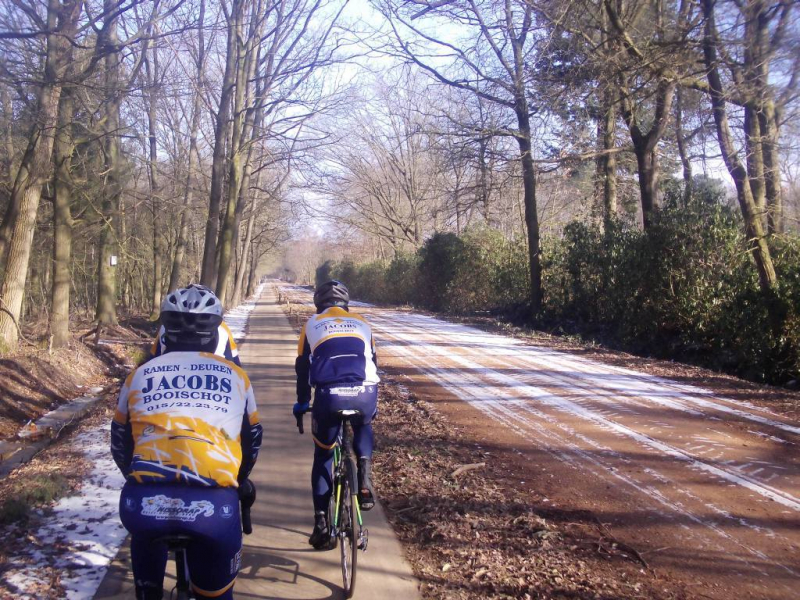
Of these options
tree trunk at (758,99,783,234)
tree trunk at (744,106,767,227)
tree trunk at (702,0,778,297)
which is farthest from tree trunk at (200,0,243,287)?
tree trunk at (758,99,783,234)

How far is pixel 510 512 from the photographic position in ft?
17.0

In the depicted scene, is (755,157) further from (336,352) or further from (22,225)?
(22,225)

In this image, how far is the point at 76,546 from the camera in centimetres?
462

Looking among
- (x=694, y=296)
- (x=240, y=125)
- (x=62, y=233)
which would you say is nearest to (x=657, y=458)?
(x=694, y=296)

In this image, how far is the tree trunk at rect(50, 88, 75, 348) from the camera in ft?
51.7

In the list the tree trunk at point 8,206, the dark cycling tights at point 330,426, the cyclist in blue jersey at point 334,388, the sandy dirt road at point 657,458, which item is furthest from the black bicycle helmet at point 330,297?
the tree trunk at point 8,206

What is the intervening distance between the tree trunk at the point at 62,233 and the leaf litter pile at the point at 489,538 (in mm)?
12085

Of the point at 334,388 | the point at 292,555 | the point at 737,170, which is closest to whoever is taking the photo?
the point at 334,388

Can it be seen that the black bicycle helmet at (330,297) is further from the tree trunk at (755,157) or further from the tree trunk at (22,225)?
the tree trunk at (22,225)

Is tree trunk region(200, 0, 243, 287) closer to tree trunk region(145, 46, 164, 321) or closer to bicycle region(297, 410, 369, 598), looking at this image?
tree trunk region(145, 46, 164, 321)

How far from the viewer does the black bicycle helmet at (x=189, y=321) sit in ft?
10.4

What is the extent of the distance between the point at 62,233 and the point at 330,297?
48.2ft

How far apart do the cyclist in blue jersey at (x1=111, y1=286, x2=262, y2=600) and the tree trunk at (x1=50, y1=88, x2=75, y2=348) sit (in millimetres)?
14502

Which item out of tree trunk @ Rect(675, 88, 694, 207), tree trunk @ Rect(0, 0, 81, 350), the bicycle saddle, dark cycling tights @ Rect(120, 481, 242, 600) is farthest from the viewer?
tree trunk @ Rect(675, 88, 694, 207)
